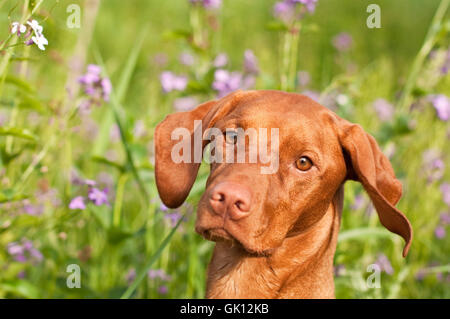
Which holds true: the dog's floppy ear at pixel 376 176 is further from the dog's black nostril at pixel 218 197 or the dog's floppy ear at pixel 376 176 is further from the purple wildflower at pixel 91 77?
the purple wildflower at pixel 91 77

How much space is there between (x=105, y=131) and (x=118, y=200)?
0.48m

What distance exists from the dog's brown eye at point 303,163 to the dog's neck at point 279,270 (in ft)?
0.87

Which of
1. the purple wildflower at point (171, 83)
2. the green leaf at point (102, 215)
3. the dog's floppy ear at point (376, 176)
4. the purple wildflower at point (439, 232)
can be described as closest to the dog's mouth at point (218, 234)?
the dog's floppy ear at point (376, 176)

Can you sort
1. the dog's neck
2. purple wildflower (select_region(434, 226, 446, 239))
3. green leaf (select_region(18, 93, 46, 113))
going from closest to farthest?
the dog's neck, green leaf (select_region(18, 93, 46, 113)), purple wildflower (select_region(434, 226, 446, 239))

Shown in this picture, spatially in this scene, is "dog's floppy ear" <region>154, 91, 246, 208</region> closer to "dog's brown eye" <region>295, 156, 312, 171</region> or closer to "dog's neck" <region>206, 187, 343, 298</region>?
"dog's neck" <region>206, 187, 343, 298</region>

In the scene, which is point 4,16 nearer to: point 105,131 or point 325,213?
point 105,131

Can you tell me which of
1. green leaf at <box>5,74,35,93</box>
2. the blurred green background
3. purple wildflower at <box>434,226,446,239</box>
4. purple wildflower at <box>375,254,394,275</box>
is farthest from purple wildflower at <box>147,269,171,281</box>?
purple wildflower at <box>434,226,446,239</box>

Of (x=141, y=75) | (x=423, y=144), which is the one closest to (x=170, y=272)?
(x=423, y=144)

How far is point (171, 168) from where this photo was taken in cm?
261

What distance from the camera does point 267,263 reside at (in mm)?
2533

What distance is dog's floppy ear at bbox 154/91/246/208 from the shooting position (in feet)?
8.51

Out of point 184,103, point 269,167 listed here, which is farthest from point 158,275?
point 184,103

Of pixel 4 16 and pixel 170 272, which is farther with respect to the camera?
pixel 170 272

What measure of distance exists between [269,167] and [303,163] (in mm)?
136
